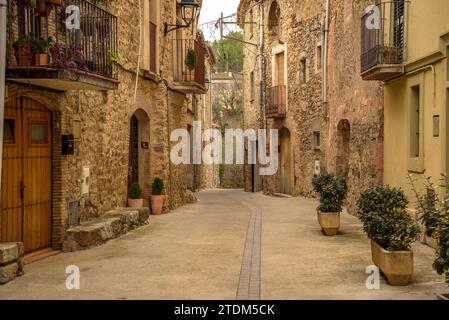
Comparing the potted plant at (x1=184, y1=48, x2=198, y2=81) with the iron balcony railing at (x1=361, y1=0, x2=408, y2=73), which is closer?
the iron balcony railing at (x1=361, y1=0, x2=408, y2=73)

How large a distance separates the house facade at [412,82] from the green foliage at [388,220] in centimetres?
225

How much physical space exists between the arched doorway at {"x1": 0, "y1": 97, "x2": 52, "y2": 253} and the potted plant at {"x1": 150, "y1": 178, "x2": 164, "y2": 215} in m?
6.16

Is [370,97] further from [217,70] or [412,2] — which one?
[217,70]

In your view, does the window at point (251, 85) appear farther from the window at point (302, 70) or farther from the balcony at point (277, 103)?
the window at point (302, 70)

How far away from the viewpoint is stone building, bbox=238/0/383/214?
1566cm

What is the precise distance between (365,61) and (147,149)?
657 cm

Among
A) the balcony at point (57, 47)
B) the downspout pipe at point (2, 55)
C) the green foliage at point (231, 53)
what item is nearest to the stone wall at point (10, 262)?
the downspout pipe at point (2, 55)

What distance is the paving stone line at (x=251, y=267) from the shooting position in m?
6.86

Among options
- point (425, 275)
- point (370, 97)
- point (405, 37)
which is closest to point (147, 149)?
point (370, 97)

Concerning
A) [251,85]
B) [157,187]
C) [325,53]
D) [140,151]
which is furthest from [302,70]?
[157,187]

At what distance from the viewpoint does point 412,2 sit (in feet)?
37.7

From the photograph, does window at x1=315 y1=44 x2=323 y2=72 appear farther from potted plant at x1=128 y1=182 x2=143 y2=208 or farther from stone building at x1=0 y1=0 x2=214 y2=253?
potted plant at x1=128 y1=182 x2=143 y2=208

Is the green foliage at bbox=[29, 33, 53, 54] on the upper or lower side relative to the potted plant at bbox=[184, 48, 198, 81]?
lower

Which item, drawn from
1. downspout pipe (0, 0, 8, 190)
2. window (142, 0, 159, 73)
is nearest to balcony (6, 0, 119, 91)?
downspout pipe (0, 0, 8, 190)
